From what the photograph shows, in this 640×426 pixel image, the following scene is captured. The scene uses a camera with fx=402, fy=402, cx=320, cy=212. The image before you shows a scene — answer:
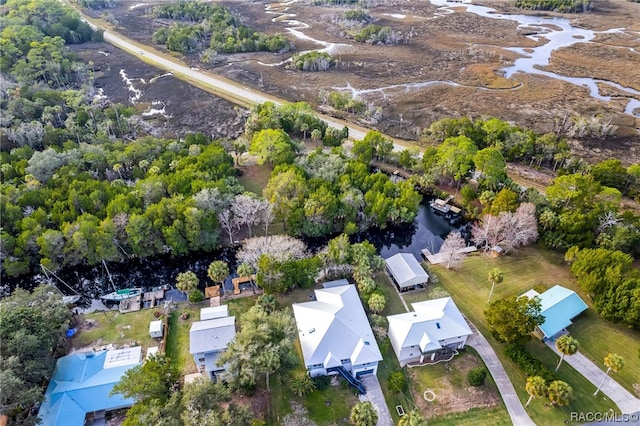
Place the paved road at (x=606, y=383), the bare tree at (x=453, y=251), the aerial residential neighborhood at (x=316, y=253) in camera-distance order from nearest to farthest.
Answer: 1. the aerial residential neighborhood at (x=316, y=253)
2. the paved road at (x=606, y=383)
3. the bare tree at (x=453, y=251)

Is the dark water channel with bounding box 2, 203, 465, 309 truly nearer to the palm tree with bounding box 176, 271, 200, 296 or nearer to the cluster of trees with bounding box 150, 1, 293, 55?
the palm tree with bounding box 176, 271, 200, 296

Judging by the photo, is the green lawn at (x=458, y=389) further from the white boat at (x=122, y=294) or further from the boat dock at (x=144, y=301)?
the white boat at (x=122, y=294)

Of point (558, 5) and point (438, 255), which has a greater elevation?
point (558, 5)

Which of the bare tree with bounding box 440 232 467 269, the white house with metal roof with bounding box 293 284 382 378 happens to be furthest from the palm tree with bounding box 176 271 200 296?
the bare tree with bounding box 440 232 467 269

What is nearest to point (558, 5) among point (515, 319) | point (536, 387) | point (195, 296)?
point (515, 319)

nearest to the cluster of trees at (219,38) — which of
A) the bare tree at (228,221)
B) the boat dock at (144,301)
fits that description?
the bare tree at (228,221)

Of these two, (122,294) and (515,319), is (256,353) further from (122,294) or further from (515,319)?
(515,319)
